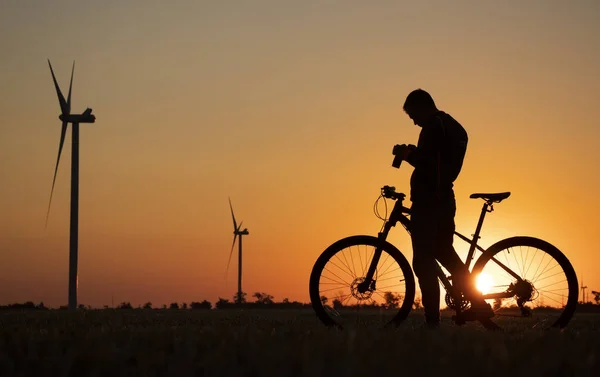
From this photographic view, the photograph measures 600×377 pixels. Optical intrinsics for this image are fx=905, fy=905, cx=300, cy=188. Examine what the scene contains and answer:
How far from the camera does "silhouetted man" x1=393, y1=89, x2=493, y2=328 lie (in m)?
9.22

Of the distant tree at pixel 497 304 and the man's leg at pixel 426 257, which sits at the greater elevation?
the man's leg at pixel 426 257

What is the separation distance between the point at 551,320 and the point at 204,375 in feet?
20.0

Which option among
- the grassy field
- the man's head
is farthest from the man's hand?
the grassy field

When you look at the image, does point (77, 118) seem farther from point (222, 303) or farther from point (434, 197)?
point (434, 197)

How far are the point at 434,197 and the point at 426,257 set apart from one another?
628 mm

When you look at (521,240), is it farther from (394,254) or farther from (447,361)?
(447,361)

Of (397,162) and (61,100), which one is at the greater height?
(61,100)

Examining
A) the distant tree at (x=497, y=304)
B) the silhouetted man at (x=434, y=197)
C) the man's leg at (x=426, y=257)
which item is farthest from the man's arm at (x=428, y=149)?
the distant tree at (x=497, y=304)

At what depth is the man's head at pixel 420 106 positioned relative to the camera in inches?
371

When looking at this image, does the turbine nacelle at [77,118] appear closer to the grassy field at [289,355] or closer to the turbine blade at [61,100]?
the turbine blade at [61,100]

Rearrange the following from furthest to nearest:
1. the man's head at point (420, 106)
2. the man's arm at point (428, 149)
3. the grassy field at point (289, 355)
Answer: the man's head at point (420, 106), the man's arm at point (428, 149), the grassy field at point (289, 355)

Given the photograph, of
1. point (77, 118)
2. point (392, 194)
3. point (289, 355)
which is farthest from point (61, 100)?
point (289, 355)

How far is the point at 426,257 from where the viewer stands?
9.34 metres

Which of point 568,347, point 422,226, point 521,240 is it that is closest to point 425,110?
point 422,226
